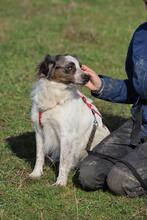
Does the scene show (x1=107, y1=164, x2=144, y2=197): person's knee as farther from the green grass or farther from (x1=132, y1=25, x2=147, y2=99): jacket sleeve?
(x1=132, y1=25, x2=147, y2=99): jacket sleeve

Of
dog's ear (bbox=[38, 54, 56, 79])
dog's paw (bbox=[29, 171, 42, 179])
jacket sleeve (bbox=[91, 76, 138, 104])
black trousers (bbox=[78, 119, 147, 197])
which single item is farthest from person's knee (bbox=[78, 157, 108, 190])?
dog's ear (bbox=[38, 54, 56, 79])

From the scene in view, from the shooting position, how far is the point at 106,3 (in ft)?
54.4

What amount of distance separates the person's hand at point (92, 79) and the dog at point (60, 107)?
0.08 m

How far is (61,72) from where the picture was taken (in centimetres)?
529

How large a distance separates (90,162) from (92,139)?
1.76 feet

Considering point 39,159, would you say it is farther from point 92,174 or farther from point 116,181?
point 116,181

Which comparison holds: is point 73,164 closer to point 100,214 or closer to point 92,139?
point 92,139

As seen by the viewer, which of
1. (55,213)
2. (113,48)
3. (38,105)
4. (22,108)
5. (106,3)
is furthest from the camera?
(106,3)

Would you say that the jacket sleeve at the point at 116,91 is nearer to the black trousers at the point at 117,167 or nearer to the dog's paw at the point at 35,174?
the black trousers at the point at 117,167

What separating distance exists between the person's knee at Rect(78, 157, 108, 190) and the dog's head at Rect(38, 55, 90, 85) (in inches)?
28.5

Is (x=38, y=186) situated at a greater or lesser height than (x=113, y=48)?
greater

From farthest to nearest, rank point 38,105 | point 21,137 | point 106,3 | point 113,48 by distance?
point 106,3
point 113,48
point 21,137
point 38,105

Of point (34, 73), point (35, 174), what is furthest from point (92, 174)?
point (34, 73)

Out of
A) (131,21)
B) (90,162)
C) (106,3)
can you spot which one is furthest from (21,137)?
(106,3)
